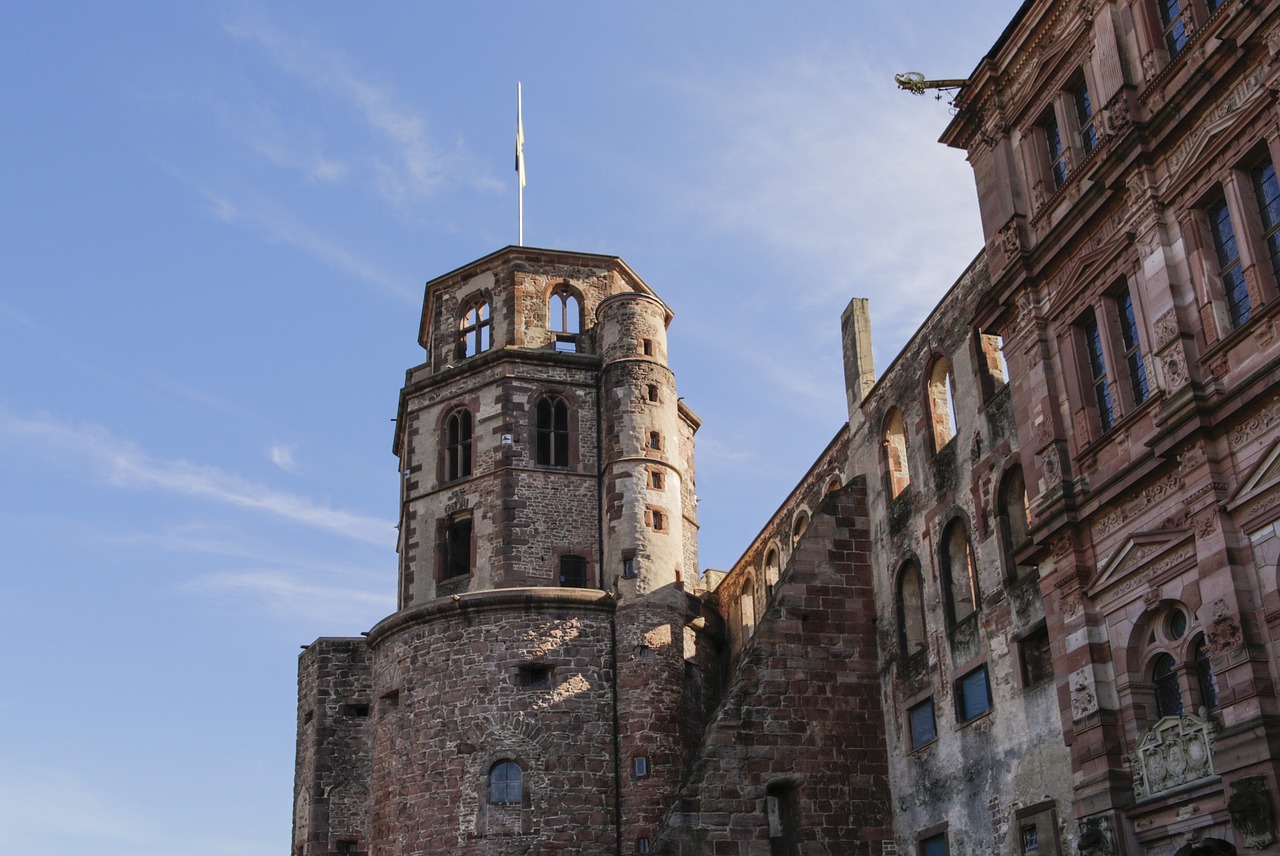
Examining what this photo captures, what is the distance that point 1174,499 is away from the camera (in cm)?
1675

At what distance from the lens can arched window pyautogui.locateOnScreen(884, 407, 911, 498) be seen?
27.8 meters

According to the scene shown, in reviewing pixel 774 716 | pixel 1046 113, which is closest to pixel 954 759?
pixel 774 716

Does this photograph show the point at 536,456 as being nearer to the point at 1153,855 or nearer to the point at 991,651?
the point at 991,651

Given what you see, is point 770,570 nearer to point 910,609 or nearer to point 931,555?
point 910,609

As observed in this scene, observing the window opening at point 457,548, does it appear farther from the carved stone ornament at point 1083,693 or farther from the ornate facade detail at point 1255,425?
the ornate facade detail at point 1255,425

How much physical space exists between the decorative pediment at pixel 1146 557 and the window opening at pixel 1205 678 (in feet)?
3.29

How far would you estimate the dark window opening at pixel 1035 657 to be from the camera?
21.4 metres

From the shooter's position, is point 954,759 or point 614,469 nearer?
point 954,759

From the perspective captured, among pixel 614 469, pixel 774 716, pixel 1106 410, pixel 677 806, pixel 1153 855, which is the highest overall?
pixel 614 469

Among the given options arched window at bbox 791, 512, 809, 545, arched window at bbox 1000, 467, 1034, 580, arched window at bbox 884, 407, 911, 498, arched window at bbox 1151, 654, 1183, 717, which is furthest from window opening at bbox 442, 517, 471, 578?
arched window at bbox 1151, 654, 1183, 717

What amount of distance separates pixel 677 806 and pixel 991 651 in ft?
21.1

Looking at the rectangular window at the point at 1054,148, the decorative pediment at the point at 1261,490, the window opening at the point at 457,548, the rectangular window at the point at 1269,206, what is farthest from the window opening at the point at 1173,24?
the window opening at the point at 457,548

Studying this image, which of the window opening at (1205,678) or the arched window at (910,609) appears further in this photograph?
the arched window at (910,609)

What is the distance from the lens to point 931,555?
2558 centimetres
